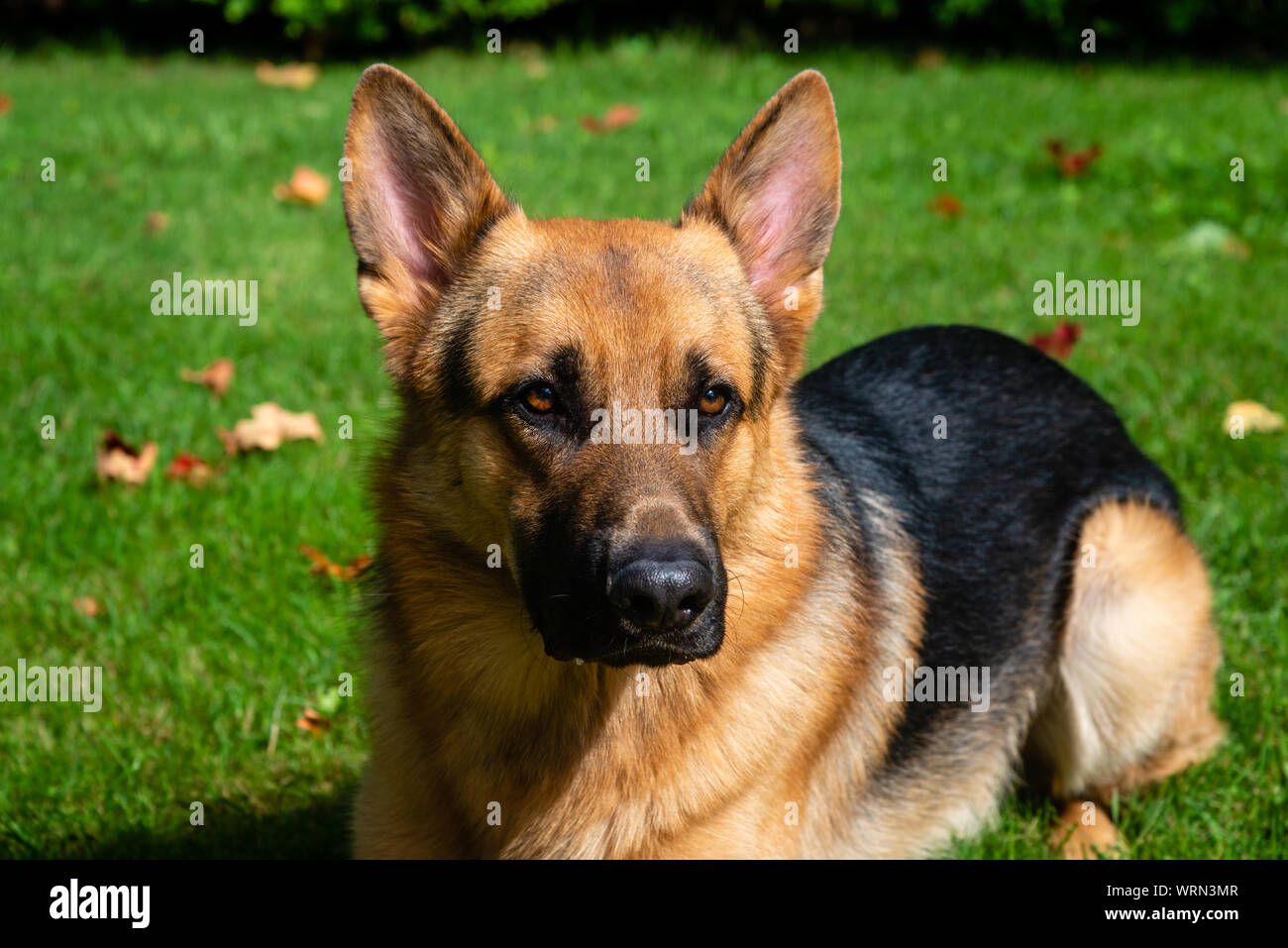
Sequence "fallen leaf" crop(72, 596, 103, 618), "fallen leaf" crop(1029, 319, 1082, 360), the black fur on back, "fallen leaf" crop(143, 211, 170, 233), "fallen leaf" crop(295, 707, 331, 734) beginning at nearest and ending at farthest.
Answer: the black fur on back < "fallen leaf" crop(295, 707, 331, 734) < "fallen leaf" crop(72, 596, 103, 618) < "fallen leaf" crop(1029, 319, 1082, 360) < "fallen leaf" crop(143, 211, 170, 233)

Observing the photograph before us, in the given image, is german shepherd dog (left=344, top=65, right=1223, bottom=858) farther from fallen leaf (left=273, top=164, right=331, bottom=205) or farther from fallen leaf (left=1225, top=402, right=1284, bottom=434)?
fallen leaf (left=273, top=164, right=331, bottom=205)

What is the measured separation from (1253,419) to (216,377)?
5658 millimetres

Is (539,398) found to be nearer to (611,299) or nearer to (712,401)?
(611,299)

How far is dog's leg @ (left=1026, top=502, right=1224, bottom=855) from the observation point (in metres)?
4.34

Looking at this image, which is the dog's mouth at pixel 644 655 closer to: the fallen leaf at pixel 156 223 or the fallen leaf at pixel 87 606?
the fallen leaf at pixel 87 606

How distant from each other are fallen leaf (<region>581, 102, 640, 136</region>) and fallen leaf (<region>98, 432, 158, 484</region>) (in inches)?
247

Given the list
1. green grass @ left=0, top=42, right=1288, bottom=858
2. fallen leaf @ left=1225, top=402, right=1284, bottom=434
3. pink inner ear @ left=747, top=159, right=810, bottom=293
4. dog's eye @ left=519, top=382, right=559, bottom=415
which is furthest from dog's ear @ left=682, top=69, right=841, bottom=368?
fallen leaf @ left=1225, top=402, right=1284, bottom=434

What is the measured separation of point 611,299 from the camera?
3.23m

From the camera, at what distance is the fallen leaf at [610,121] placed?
11109mm

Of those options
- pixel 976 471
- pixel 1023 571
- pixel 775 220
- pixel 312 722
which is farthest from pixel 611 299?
pixel 312 722

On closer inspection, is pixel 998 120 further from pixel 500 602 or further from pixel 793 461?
pixel 500 602

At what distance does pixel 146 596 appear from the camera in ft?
16.8

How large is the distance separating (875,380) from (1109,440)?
0.94 metres
